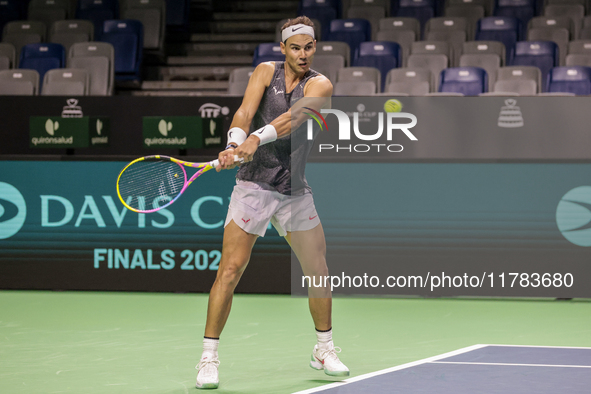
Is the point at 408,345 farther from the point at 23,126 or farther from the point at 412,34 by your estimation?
the point at 412,34

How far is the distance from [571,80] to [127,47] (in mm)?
6087

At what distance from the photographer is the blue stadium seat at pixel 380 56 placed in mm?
10453

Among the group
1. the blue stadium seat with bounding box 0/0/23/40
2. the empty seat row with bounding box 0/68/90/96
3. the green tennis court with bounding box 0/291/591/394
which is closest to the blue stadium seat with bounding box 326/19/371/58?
the empty seat row with bounding box 0/68/90/96

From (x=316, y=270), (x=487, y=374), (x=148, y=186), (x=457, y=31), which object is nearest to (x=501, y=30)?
(x=457, y=31)

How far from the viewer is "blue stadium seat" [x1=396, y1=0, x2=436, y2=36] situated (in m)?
11.7

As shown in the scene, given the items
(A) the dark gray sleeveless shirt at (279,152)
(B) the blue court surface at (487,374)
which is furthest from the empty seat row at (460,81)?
(A) the dark gray sleeveless shirt at (279,152)

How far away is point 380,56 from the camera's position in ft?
34.4

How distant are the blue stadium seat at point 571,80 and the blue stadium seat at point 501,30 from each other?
5.13 ft

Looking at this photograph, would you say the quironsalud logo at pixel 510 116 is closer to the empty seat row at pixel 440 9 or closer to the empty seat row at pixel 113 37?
the empty seat row at pixel 440 9

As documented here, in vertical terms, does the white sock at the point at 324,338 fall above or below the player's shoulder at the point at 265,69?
below

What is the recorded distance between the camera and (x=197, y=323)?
570 centimetres

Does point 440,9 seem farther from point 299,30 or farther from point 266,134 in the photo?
point 266,134

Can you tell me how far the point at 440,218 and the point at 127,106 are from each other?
3567 mm

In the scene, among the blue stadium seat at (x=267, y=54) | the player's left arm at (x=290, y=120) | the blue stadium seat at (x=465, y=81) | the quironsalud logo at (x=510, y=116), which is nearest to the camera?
the player's left arm at (x=290, y=120)
